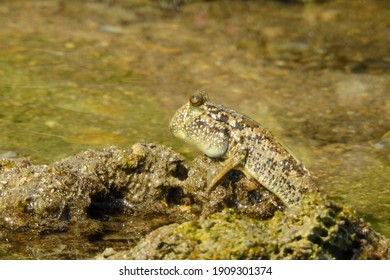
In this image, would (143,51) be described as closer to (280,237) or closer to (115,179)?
(115,179)

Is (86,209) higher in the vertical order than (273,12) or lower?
lower

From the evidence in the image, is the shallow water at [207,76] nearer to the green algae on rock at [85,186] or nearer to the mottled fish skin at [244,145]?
the mottled fish skin at [244,145]

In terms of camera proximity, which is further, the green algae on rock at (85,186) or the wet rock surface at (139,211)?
the green algae on rock at (85,186)

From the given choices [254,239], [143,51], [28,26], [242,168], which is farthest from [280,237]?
[28,26]

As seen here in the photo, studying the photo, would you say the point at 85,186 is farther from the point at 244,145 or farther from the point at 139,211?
the point at 244,145

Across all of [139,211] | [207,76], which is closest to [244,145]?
[139,211]

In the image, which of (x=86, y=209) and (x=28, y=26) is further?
(x=28, y=26)

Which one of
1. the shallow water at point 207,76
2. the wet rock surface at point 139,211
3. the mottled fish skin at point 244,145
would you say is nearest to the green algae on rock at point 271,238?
the wet rock surface at point 139,211
